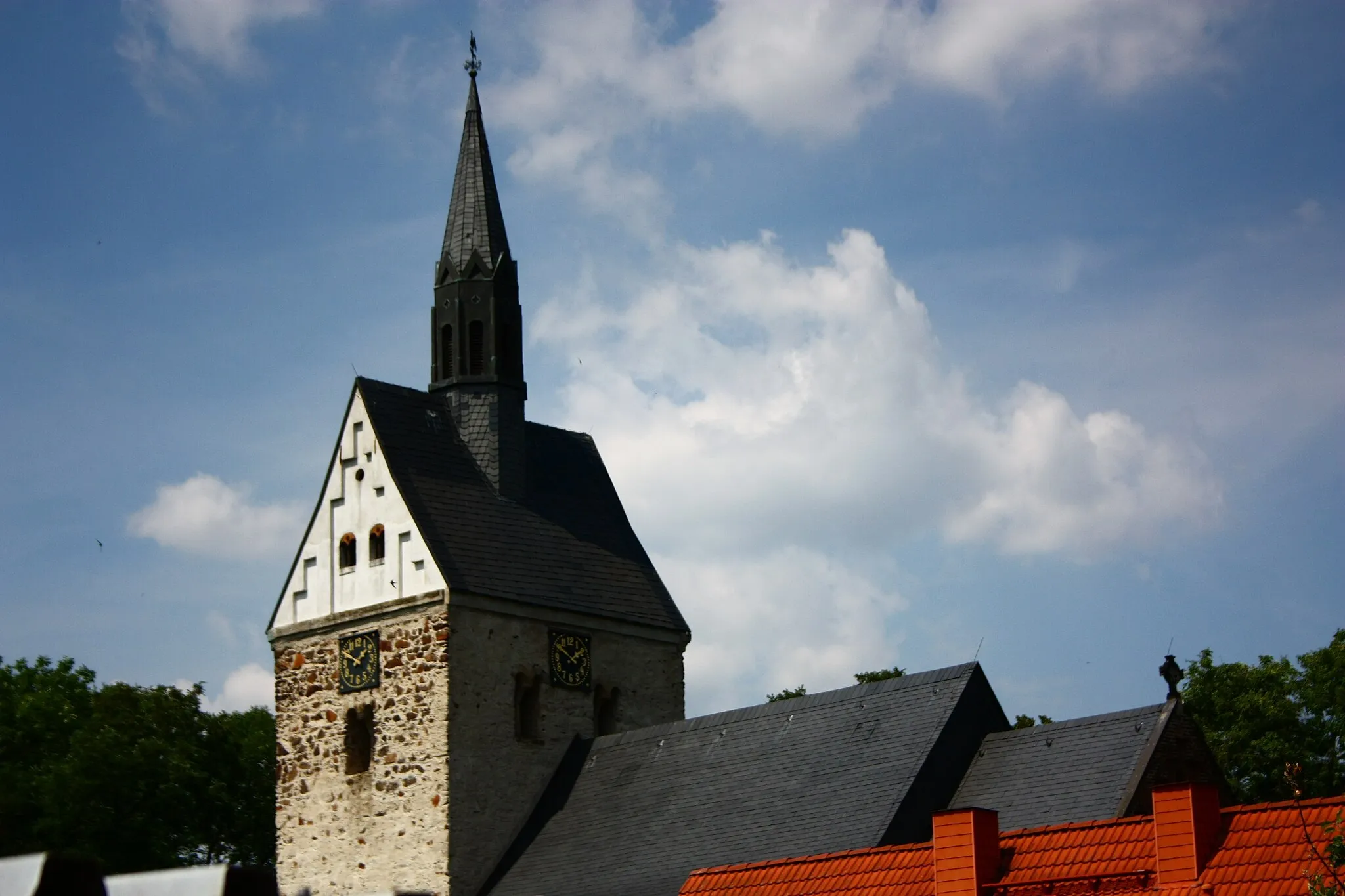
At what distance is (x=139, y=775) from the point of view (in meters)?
44.8

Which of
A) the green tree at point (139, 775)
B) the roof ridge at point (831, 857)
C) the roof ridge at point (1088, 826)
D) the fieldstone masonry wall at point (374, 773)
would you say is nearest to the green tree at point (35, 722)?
the green tree at point (139, 775)

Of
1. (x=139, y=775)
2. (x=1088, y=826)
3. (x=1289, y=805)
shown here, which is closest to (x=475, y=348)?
(x=139, y=775)

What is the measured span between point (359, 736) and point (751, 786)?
7.45 metres

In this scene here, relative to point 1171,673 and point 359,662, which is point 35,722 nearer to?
point 359,662

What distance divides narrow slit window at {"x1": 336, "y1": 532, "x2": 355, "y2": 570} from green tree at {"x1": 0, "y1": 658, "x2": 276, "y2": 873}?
10.8 metres

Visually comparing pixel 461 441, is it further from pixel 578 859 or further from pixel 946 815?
pixel 946 815

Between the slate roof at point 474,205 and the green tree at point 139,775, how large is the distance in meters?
14.8

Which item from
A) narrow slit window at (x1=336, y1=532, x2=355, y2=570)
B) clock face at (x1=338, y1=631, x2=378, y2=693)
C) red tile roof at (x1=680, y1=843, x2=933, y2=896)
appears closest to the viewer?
red tile roof at (x1=680, y1=843, x2=933, y2=896)

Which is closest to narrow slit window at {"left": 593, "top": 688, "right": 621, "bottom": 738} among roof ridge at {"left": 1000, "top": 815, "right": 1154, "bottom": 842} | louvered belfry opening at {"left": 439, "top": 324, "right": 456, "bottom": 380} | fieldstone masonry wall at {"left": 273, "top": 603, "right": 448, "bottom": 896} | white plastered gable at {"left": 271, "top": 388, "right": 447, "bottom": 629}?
fieldstone masonry wall at {"left": 273, "top": 603, "right": 448, "bottom": 896}

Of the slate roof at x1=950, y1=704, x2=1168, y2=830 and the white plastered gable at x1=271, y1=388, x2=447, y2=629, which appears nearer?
the slate roof at x1=950, y1=704, x2=1168, y2=830

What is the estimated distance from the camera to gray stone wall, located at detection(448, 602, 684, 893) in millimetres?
32656

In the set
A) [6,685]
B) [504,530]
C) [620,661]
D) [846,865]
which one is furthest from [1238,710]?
[6,685]

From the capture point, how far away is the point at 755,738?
31672mm

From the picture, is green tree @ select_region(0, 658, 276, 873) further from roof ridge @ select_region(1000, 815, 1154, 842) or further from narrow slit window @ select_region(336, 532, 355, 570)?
roof ridge @ select_region(1000, 815, 1154, 842)
